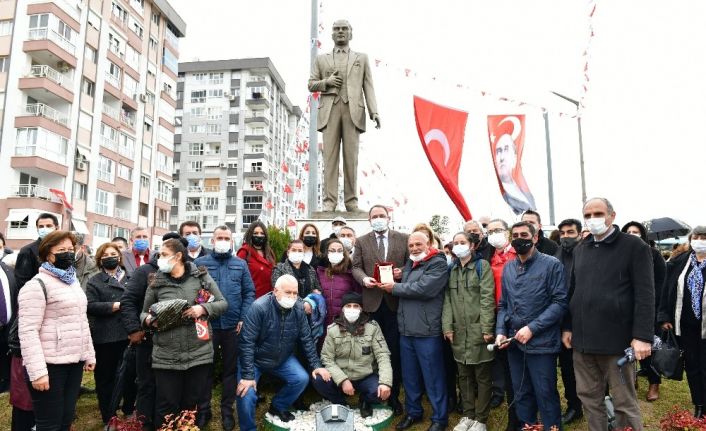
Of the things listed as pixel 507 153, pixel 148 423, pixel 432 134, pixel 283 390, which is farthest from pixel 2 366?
pixel 507 153

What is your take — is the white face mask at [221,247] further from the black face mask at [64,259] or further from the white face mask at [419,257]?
the white face mask at [419,257]

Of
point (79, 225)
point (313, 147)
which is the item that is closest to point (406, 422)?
point (313, 147)

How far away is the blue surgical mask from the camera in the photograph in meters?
7.27

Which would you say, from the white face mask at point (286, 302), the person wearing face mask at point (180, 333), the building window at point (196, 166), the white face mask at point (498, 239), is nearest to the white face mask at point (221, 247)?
the person wearing face mask at point (180, 333)

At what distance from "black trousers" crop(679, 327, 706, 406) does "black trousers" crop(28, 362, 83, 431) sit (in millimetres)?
6026

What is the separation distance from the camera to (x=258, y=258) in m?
6.50

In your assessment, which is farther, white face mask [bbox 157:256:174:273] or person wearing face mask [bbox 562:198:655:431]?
white face mask [bbox 157:256:174:273]

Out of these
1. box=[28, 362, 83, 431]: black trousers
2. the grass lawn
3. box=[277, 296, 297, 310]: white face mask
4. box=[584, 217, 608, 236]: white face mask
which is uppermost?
box=[584, 217, 608, 236]: white face mask

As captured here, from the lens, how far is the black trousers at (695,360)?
5.55 meters

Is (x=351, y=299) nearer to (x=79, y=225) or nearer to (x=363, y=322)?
(x=363, y=322)

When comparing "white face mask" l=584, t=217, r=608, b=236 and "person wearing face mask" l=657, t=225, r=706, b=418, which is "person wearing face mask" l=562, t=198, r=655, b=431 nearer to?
"white face mask" l=584, t=217, r=608, b=236

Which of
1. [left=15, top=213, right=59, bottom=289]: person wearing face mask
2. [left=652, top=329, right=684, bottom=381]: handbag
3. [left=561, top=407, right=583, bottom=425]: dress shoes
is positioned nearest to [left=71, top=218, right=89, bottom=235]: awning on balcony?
[left=15, top=213, right=59, bottom=289]: person wearing face mask

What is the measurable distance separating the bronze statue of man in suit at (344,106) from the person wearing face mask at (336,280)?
2.59m

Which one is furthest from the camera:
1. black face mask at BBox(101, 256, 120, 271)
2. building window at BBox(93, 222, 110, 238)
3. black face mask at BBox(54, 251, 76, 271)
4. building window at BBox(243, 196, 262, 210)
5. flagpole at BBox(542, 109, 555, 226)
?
building window at BBox(243, 196, 262, 210)
